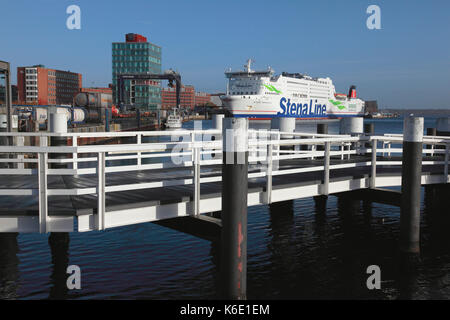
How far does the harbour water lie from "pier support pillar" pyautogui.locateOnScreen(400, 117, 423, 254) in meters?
0.82

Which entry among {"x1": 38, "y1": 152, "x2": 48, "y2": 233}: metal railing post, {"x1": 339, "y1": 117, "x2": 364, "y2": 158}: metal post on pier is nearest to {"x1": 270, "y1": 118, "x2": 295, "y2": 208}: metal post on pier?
{"x1": 339, "y1": 117, "x2": 364, "y2": 158}: metal post on pier

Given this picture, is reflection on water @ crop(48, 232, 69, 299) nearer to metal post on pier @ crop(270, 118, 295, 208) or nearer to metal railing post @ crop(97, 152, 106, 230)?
metal railing post @ crop(97, 152, 106, 230)

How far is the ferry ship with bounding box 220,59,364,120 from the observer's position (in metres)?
95.2

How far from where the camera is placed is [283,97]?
105m

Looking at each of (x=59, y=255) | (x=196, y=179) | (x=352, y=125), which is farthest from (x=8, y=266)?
(x=352, y=125)

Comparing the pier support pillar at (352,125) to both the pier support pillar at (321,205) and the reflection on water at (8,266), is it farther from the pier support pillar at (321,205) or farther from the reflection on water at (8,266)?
the reflection on water at (8,266)

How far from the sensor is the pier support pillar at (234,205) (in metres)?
6.69

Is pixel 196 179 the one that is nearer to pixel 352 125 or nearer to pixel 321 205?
pixel 321 205

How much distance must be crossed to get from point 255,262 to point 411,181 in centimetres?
435

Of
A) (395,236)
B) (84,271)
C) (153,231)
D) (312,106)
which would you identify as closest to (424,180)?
(395,236)

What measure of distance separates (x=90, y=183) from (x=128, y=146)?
2.48m

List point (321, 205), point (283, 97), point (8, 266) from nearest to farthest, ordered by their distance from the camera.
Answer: point (8, 266), point (321, 205), point (283, 97)

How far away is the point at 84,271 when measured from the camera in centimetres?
1091

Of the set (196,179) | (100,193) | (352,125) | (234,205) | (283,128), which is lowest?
(234,205)
